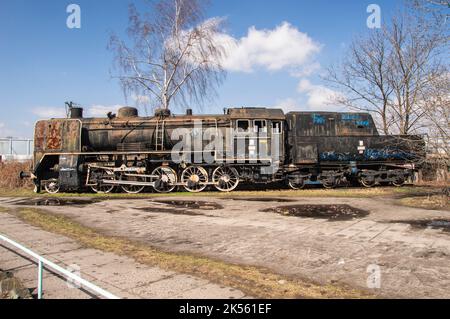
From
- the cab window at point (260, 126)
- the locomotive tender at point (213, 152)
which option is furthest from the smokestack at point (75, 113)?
the cab window at point (260, 126)

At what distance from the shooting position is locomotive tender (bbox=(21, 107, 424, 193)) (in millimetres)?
15992

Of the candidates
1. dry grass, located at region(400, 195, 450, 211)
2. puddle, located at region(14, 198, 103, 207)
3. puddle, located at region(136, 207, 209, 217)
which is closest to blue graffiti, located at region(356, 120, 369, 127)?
dry grass, located at region(400, 195, 450, 211)

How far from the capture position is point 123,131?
A: 54.5 feet

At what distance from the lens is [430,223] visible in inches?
360

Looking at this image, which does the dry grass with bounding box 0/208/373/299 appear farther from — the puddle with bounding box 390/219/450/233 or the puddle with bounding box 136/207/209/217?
the puddle with bounding box 390/219/450/233

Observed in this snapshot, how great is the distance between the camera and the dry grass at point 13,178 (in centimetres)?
1961

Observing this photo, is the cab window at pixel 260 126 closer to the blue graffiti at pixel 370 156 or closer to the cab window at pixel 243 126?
the cab window at pixel 243 126

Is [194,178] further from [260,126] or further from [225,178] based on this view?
[260,126]

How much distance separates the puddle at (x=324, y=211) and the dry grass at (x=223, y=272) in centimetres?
486

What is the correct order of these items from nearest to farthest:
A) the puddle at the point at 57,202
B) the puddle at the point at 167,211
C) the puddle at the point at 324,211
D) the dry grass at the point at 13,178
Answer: the puddle at the point at 324,211 < the puddle at the point at 167,211 < the puddle at the point at 57,202 < the dry grass at the point at 13,178

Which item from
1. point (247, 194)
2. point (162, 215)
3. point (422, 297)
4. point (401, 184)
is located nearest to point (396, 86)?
A: point (401, 184)

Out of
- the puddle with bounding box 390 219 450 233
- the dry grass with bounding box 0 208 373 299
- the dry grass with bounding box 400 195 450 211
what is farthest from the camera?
the dry grass with bounding box 400 195 450 211

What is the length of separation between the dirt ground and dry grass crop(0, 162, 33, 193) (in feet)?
21.6
